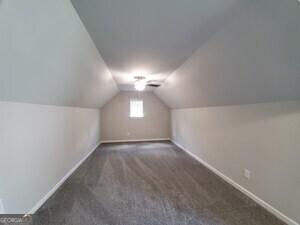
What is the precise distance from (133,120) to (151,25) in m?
5.42

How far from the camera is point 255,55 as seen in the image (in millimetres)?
1739

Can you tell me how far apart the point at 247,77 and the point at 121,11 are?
1712 mm

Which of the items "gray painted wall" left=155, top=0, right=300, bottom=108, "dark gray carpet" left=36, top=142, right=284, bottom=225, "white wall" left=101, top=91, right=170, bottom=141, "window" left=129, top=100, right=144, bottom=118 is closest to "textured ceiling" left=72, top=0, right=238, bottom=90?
"gray painted wall" left=155, top=0, right=300, bottom=108

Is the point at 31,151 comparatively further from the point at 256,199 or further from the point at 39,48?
the point at 256,199

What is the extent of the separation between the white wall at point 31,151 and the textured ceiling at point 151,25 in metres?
1.28

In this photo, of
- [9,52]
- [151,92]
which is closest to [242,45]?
[9,52]

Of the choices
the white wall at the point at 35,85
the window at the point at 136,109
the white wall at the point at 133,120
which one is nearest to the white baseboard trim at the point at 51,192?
the white wall at the point at 35,85

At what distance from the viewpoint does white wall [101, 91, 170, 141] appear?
682cm

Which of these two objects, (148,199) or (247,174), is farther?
(247,174)

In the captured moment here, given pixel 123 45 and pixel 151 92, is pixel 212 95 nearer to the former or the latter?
pixel 123 45

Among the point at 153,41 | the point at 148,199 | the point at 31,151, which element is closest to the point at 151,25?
the point at 153,41

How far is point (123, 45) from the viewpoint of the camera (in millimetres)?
2367

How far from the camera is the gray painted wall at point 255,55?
1.32 meters

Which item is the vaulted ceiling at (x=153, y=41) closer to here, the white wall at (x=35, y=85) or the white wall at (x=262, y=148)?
the white wall at (x=35, y=85)
